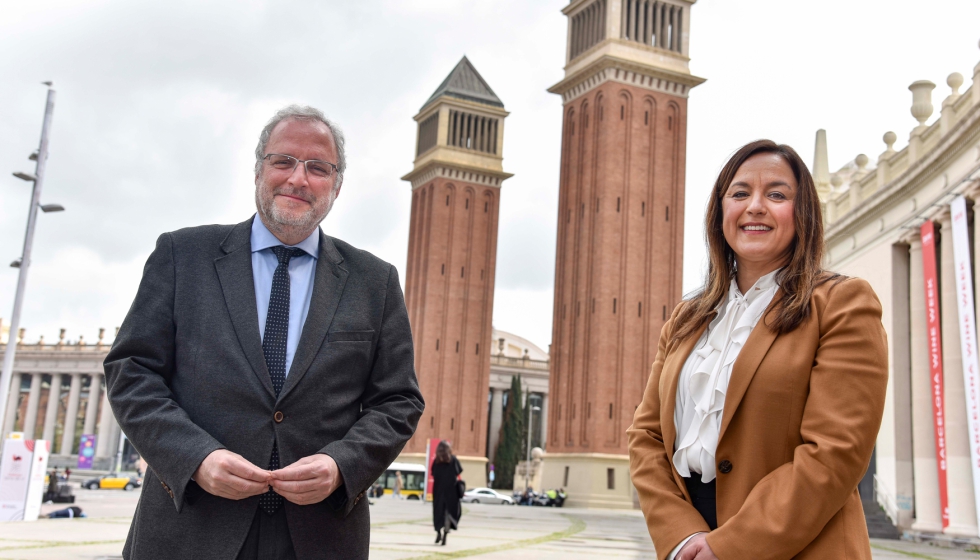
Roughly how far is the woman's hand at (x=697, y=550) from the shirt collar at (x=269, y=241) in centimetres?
129

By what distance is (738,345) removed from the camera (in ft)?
7.84

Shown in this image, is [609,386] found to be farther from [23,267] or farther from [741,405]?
[741,405]

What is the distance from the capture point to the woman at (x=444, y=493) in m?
12.5

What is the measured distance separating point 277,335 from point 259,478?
45cm

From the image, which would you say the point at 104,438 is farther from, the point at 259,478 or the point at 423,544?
the point at 259,478

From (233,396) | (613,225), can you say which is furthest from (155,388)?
(613,225)

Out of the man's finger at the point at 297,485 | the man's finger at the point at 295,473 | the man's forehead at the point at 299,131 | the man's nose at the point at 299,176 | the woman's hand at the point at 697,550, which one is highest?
the man's forehead at the point at 299,131

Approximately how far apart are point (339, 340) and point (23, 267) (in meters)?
14.5

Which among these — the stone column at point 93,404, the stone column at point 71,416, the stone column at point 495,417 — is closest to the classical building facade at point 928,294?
the stone column at point 495,417

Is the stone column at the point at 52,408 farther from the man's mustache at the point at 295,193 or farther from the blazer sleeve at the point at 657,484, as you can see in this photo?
the blazer sleeve at the point at 657,484

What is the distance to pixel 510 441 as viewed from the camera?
215 feet

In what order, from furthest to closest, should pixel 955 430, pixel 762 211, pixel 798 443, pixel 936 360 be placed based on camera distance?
1. pixel 936 360
2. pixel 955 430
3. pixel 762 211
4. pixel 798 443

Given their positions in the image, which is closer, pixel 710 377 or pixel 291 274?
pixel 710 377

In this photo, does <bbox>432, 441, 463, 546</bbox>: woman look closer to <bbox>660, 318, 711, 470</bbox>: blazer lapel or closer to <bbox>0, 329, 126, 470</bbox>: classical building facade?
<bbox>660, 318, 711, 470</bbox>: blazer lapel
